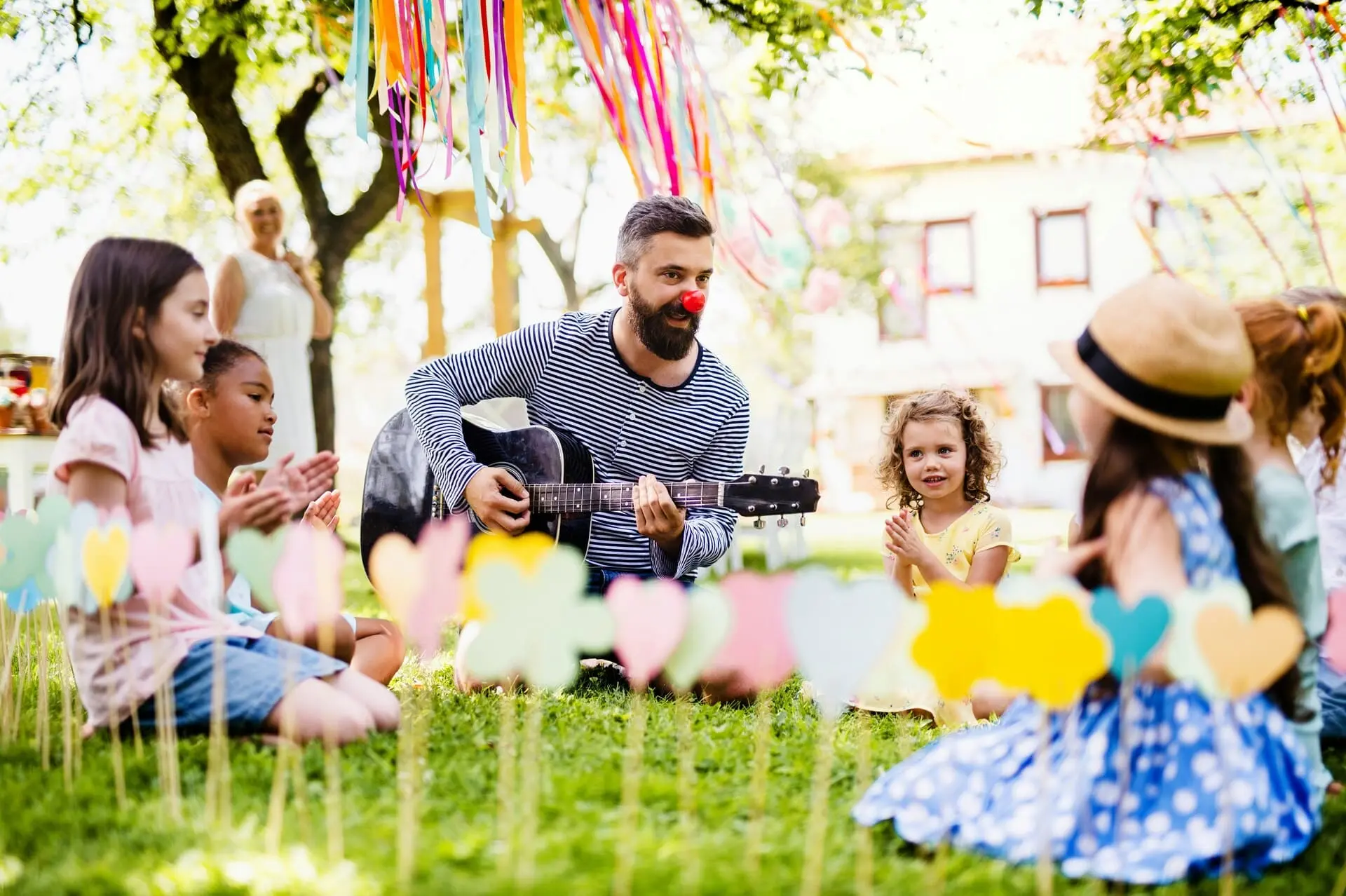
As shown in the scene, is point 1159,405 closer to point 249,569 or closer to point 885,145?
point 249,569

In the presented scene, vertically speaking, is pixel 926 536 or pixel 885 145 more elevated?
pixel 885 145

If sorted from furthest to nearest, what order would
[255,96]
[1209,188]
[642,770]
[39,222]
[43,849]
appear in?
[1209,188] → [39,222] → [255,96] → [642,770] → [43,849]

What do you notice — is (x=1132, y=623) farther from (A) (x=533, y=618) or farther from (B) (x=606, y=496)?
(B) (x=606, y=496)

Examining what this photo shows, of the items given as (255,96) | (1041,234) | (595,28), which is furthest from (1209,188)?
(595,28)

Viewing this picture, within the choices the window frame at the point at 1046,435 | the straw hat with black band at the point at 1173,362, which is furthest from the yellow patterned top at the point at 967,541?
the window frame at the point at 1046,435

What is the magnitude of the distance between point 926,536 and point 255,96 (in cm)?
976

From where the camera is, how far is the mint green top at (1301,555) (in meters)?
2.24

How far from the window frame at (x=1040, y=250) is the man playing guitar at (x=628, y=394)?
16195mm

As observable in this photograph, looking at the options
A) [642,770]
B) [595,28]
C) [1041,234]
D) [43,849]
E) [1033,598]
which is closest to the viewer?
[1033,598]

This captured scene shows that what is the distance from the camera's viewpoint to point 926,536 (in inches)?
143

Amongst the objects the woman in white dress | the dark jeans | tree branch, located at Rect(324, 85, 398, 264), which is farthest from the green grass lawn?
tree branch, located at Rect(324, 85, 398, 264)

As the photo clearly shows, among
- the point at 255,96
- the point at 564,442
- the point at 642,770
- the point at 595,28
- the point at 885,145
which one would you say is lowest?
the point at 642,770

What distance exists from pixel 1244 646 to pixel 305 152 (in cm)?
824

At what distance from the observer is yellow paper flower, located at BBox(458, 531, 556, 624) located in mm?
2014
